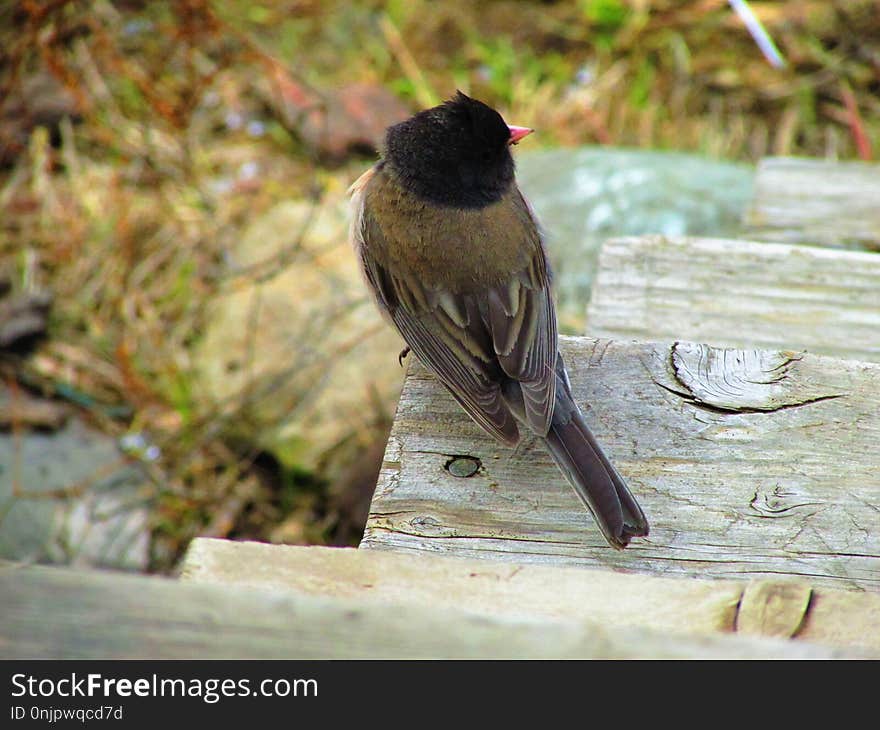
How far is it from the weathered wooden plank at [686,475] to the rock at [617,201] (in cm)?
217

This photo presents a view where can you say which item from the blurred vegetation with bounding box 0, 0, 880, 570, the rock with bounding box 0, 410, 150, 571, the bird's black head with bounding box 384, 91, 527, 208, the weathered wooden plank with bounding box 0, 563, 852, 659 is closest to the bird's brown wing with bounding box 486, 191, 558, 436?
the bird's black head with bounding box 384, 91, 527, 208

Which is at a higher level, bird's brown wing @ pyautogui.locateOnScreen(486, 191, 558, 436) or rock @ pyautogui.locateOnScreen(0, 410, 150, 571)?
bird's brown wing @ pyautogui.locateOnScreen(486, 191, 558, 436)

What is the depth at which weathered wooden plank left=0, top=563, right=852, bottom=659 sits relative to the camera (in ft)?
3.43

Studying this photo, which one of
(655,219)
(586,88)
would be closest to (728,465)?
(655,219)

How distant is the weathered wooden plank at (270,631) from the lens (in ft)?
3.43

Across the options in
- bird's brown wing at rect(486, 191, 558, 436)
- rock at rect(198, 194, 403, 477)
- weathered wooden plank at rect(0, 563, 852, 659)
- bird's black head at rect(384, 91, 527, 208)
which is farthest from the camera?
rock at rect(198, 194, 403, 477)

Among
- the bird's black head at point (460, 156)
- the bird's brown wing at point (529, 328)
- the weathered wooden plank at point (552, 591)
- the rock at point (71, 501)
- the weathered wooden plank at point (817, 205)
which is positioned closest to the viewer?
the weathered wooden plank at point (552, 591)

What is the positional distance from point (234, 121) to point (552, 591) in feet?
14.0

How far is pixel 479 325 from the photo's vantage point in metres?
2.52

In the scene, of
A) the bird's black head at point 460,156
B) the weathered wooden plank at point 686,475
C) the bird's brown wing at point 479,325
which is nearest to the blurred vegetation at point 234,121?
the bird's brown wing at point 479,325

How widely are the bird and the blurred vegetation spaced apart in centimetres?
120

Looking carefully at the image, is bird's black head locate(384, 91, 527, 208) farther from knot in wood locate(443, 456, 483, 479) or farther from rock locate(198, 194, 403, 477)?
rock locate(198, 194, 403, 477)

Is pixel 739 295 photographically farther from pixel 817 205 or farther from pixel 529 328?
pixel 817 205

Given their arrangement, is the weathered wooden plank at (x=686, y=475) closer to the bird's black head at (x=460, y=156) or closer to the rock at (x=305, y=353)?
the bird's black head at (x=460, y=156)
